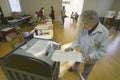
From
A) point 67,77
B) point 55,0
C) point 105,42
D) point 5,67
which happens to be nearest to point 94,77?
point 67,77

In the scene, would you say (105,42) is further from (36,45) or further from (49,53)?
(36,45)

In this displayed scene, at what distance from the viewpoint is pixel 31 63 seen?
81cm

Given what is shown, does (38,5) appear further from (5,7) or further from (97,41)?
(97,41)

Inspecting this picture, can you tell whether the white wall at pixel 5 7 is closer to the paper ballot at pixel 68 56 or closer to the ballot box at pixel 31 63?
the ballot box at pixel 31 63

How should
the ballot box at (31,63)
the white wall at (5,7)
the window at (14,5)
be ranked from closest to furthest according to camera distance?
the ballot box at (31,63) → the white wall at (5,7) → the window at (14,5)

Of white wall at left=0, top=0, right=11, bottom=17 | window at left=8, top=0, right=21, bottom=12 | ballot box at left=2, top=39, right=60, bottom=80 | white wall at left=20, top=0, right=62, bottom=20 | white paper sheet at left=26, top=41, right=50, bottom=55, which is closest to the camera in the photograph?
ballot box at left=2, top=39, right=60, bottom=80

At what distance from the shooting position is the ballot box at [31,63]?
81cm

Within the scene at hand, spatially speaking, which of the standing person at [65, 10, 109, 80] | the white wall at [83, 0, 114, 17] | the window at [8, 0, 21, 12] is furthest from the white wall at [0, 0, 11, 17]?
the standing person at [65, 10, 109, 80]

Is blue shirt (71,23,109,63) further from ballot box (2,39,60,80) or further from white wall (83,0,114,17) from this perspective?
white wall (83,0,114,17)

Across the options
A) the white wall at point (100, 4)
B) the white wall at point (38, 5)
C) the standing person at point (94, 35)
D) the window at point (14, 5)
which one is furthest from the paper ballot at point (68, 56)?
the white wall at point (100, 4)

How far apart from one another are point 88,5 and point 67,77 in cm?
660

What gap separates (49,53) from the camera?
0.99 meters

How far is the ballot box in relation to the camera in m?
0.81

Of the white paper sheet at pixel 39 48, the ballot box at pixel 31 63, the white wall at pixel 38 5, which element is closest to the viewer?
the ballot box at pixel 31 63
